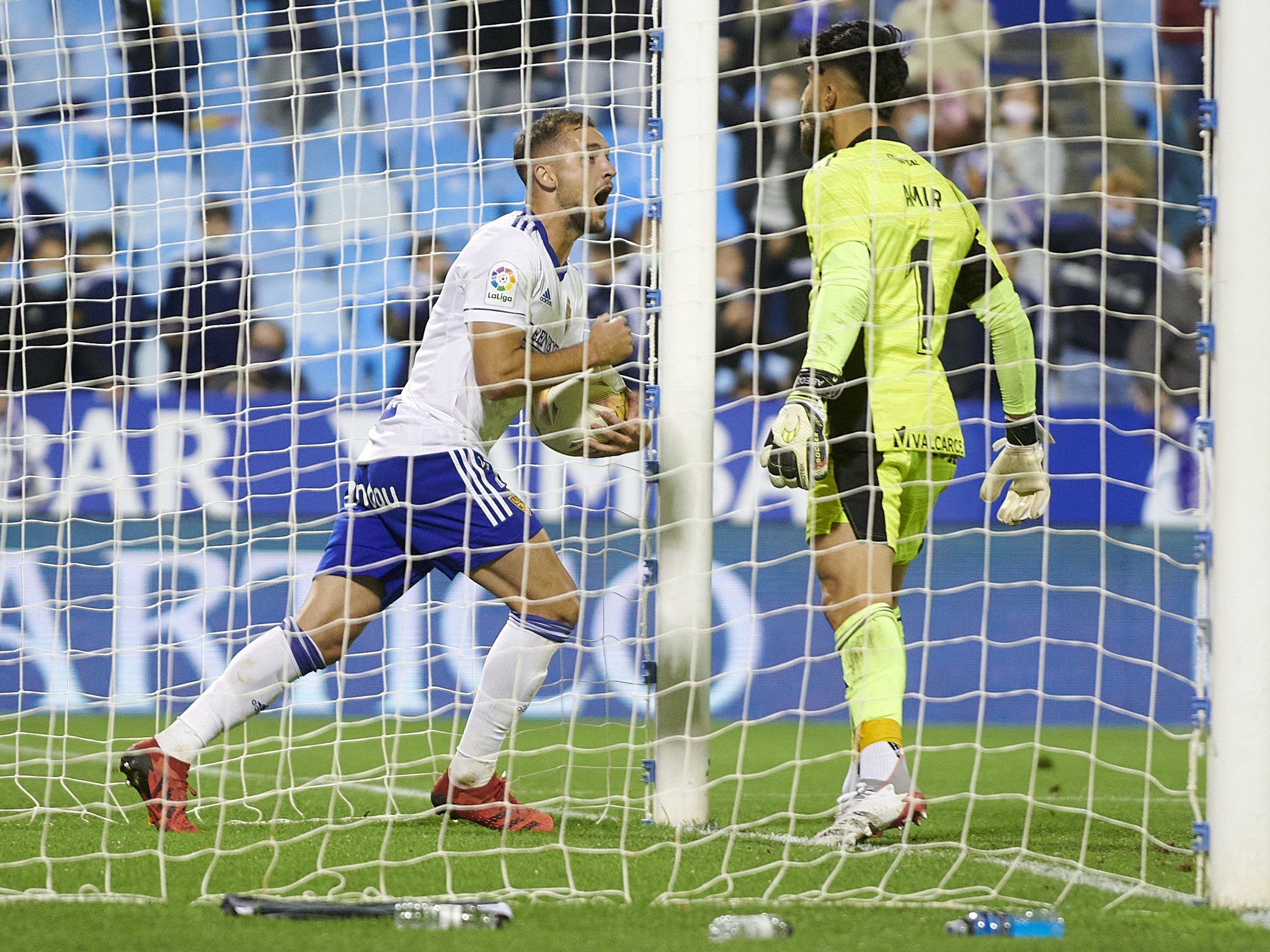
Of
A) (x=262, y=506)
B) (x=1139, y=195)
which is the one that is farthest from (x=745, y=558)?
(x=1139, y=195)

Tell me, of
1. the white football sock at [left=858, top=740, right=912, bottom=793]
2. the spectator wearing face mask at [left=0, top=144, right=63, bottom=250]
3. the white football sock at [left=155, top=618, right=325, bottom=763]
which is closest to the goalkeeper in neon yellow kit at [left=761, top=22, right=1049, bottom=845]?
the white football sock at [left=858, top=740, right=912, bottom=793]

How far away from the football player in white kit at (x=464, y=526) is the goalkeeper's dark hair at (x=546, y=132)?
8 centimetres

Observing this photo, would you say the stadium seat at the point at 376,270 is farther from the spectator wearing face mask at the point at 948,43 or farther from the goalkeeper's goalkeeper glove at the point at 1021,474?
the goalkeeper's goalkeeper glove at the point at 1021,474

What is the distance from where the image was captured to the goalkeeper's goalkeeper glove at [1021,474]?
353 cm

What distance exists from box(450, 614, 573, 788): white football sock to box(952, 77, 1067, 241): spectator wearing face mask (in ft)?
16.2

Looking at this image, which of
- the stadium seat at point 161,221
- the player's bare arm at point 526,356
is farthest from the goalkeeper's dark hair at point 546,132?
the stadium seat at point 161,221

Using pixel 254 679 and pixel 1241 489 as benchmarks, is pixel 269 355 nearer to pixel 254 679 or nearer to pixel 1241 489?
pixel 254 679

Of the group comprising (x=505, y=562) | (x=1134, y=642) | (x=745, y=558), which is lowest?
(x=1134, y=642)

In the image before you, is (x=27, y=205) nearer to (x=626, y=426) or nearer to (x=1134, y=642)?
(x=626, y=426)

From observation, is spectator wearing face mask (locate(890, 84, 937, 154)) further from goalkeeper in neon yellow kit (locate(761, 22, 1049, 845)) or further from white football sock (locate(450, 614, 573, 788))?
white football sock (locate(450, 614, 573, 788))

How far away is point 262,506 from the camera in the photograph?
6758 mm

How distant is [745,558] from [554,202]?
3.30 m

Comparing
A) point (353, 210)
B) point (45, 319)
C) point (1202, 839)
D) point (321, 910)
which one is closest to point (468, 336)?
point (321, 910)

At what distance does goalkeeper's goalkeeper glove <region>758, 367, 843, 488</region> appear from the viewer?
3074 millimetres
